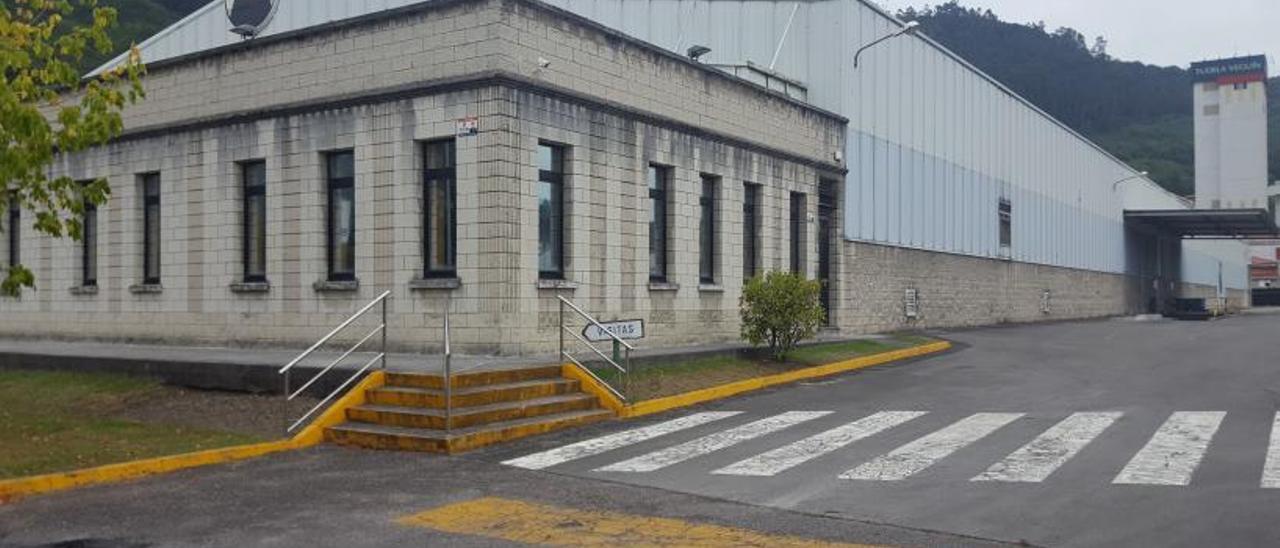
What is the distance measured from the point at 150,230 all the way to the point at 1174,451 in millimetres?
18143

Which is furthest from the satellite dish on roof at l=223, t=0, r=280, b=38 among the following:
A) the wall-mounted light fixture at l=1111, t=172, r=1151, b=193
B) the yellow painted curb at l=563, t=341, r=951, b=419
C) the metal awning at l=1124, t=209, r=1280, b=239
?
the metal awning at l=1124, t=209, r=1280, b=239

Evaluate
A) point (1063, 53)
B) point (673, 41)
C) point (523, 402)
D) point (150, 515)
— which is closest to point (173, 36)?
point (673, 41)

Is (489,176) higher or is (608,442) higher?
(489,176)

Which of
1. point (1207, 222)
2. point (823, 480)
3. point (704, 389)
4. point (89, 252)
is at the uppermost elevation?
point (1207, 222)

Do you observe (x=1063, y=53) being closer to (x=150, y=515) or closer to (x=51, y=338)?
(x=51, y=338)

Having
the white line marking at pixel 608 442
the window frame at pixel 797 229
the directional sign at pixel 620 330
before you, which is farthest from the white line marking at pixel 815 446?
the window frame at pixel 797 229

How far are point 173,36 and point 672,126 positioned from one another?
1609 cm

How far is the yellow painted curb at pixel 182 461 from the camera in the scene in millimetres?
10047

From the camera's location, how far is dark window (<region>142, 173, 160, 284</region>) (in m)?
21.2

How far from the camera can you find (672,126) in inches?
801

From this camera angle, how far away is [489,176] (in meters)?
16.2

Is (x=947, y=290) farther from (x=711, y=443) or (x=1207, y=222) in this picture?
(x=1207, y=222)

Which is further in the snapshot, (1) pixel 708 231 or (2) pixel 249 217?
(1) pixel 708 231

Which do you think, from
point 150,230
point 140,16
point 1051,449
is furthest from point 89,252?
point 140,16
